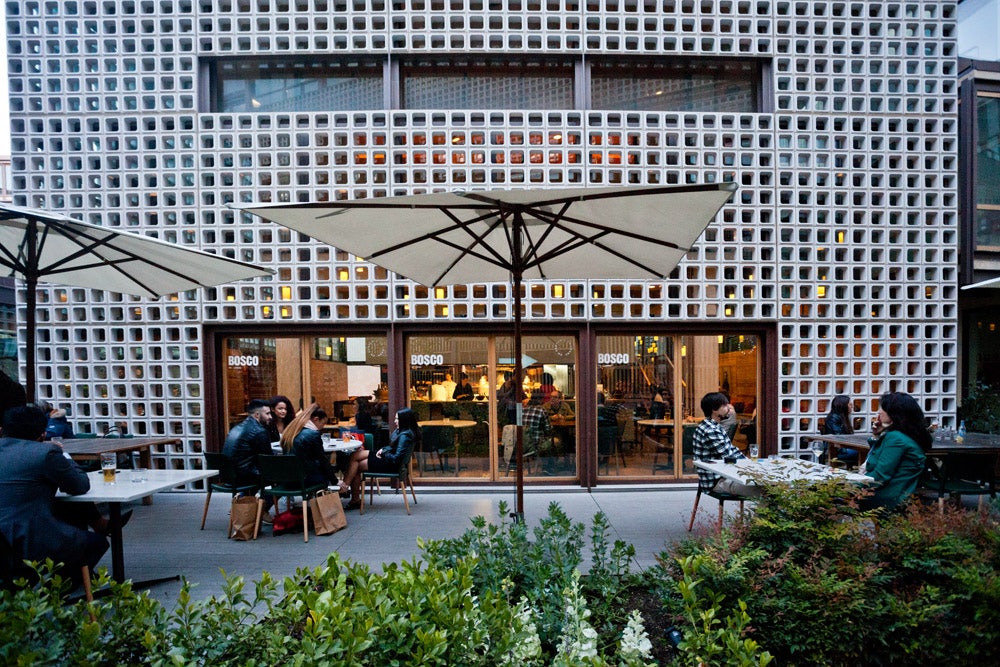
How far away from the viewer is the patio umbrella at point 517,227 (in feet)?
11.8

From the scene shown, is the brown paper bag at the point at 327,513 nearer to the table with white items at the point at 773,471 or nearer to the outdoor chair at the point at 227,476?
the outdoor chair at the point at 227,476

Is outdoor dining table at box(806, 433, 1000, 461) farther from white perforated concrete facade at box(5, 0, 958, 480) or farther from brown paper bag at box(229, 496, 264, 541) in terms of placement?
brown paper bag at box(229, 496, 264, 541)

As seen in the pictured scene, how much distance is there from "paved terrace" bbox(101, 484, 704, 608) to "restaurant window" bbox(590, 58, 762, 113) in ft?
19.9

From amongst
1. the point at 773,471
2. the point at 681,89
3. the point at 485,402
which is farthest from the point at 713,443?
the point at 681,89

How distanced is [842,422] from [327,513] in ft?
22.7

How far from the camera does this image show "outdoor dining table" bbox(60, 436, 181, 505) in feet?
21.1

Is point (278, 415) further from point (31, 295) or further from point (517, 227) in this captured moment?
point (517, 227)

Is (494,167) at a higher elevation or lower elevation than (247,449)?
higher

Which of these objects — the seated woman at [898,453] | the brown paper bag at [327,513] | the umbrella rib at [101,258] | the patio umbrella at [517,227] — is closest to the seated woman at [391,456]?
the brown paper bag at [327,513]

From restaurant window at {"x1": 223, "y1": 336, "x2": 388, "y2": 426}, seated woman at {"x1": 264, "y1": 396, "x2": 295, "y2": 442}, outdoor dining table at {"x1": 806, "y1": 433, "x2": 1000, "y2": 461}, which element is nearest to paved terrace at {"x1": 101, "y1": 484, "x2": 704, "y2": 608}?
seated woman at {"x1": 264, "y1": 396, "x2": 295, "y2": 442}

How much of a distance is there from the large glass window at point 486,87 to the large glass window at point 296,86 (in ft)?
2.01

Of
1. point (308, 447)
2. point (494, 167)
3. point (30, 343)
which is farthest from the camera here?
point (494, 167)

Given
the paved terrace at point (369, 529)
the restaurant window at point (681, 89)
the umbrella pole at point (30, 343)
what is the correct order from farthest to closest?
Answer: 1. the restaurant window at point (681, 89)
2. the paved terrace at point (369, 529)
3. the umbrella pole at point (30, 343)

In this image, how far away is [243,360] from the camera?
8375 millimetres
